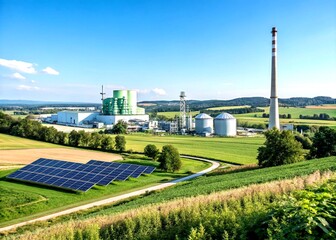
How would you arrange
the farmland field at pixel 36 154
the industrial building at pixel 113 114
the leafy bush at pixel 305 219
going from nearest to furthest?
the leafy bush at pixel 305 219 < the farmland field at pixel 36 154 < the industrial building at pixel 113 114

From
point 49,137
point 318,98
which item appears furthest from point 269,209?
point 318,98

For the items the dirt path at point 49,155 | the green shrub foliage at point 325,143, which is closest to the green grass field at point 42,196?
the dirt path at point 49,155

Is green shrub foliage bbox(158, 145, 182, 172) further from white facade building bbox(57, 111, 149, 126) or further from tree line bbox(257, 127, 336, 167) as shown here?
white facade building bbox(57, 111, 149, 126)

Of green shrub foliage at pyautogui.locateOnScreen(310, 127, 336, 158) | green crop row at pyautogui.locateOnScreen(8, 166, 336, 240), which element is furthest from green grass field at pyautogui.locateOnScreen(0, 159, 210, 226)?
green shrub foliage at pyautogui.locateOnScreen(310, 127, 336, 158)

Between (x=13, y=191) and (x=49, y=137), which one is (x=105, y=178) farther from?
(x=49, y=137)

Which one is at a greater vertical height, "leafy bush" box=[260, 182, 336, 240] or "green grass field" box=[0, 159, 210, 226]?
"leafy bush" box=[260, 182, 336, 240]

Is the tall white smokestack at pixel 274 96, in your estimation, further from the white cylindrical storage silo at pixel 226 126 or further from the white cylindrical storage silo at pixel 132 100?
the white cylindrical storage silo at pixel 132 100

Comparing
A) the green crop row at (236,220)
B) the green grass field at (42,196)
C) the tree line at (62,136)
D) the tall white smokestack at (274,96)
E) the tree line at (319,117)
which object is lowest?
the green grass field at (42,196)
